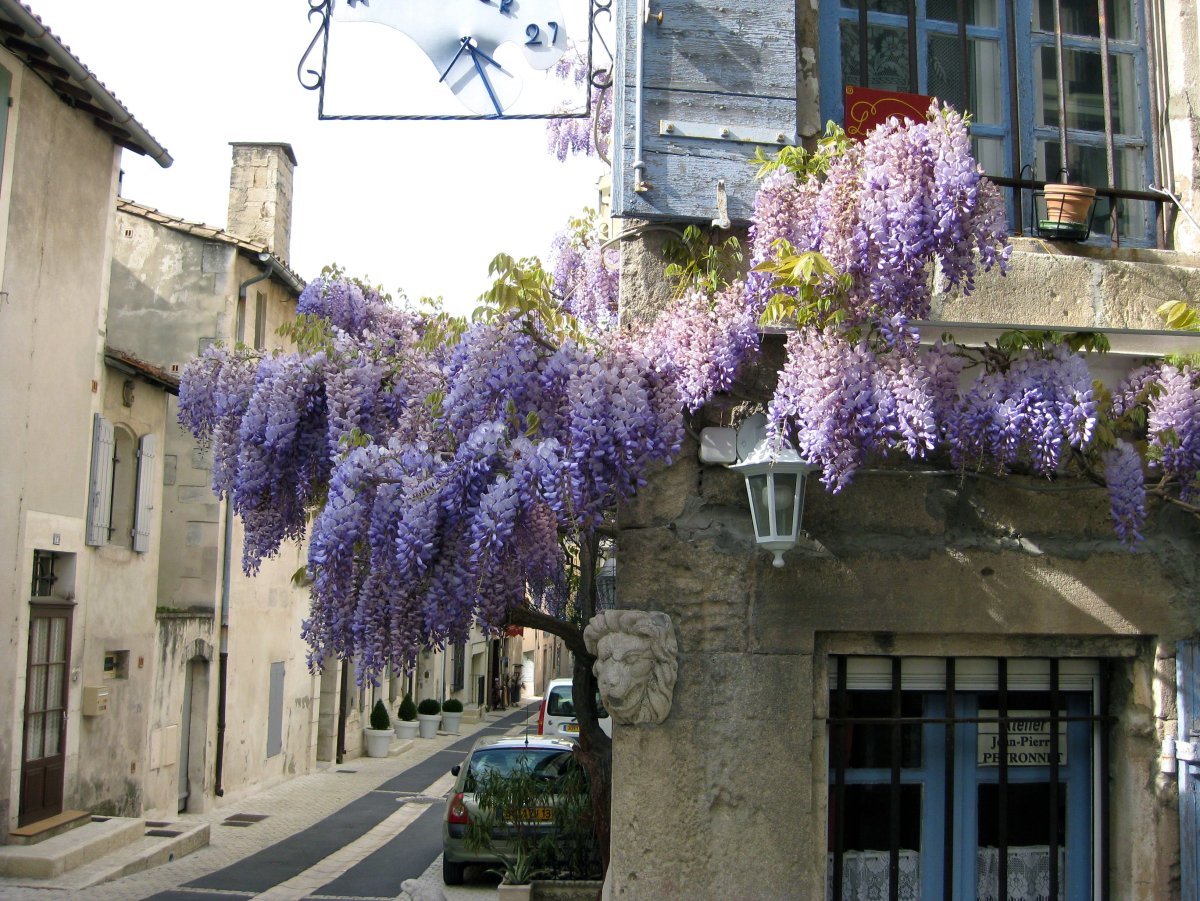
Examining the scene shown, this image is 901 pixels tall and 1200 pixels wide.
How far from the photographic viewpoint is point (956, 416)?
4.83 m

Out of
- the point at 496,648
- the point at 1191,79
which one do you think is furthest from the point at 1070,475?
the point at 496,648

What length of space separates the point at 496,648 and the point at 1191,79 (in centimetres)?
3467

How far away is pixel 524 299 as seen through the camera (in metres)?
5.16

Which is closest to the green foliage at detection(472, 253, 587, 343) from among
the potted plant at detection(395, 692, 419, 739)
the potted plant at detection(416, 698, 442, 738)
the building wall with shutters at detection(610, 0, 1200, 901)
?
the building wall with shutters at detection(610, 0, 1200, 901)

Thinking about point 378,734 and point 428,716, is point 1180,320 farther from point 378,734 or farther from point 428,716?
point 428,716

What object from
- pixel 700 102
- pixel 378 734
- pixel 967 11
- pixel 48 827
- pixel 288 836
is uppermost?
pixel 967 11

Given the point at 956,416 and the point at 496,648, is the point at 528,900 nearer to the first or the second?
the point at 956,416

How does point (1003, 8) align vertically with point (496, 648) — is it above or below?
above

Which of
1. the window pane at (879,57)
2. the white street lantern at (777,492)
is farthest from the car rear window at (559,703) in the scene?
the white street lantern at (777,492)

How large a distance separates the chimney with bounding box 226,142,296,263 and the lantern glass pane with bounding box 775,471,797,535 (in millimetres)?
15813

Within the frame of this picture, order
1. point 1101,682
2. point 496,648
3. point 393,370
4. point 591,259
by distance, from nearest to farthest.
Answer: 1. point 1101,682
2. point 393,370
3. point 591,259
4. point 496,648

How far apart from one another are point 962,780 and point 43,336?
9.43 m

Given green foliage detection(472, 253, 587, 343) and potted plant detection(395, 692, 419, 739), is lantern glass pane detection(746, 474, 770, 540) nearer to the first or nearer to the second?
green foliage detection(472, 253, 587, 343)

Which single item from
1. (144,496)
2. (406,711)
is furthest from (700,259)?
(406,711)
